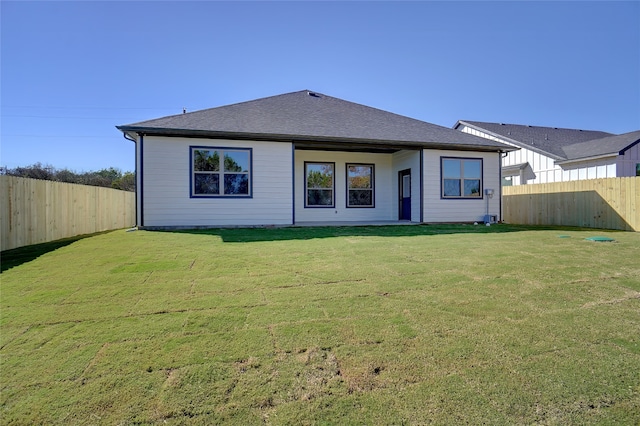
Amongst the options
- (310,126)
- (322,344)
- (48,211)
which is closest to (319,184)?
(310,126)

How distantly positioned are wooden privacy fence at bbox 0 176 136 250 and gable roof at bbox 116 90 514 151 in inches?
94.5

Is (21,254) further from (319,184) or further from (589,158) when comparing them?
(589,158)

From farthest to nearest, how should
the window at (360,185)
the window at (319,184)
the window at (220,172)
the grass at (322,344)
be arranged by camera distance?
the window at (360,185), the window at (319,184), the window at (220,172), the grass at (322,344)

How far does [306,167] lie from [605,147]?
15.1 meters

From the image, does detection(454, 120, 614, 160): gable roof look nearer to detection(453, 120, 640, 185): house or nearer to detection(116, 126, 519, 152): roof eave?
detection(453, 120, 640, 185): house

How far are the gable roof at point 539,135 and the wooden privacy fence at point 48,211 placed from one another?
21.3 metres

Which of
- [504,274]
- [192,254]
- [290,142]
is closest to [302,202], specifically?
[290,142]

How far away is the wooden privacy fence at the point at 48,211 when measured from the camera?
6637 millimetres

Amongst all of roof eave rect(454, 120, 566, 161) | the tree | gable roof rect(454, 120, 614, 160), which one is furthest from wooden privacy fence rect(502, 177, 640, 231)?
the tree

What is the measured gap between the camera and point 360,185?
1325cm

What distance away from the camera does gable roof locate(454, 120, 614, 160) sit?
18.7m

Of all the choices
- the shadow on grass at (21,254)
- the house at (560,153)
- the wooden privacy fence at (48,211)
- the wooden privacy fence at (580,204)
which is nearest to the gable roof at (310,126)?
the wooden privacy fence at (48,211)

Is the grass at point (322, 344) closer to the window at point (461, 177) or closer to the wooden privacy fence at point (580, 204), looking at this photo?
the window at point (461, 177)

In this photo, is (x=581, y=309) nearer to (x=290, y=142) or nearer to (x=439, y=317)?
(x=439, y=317)
